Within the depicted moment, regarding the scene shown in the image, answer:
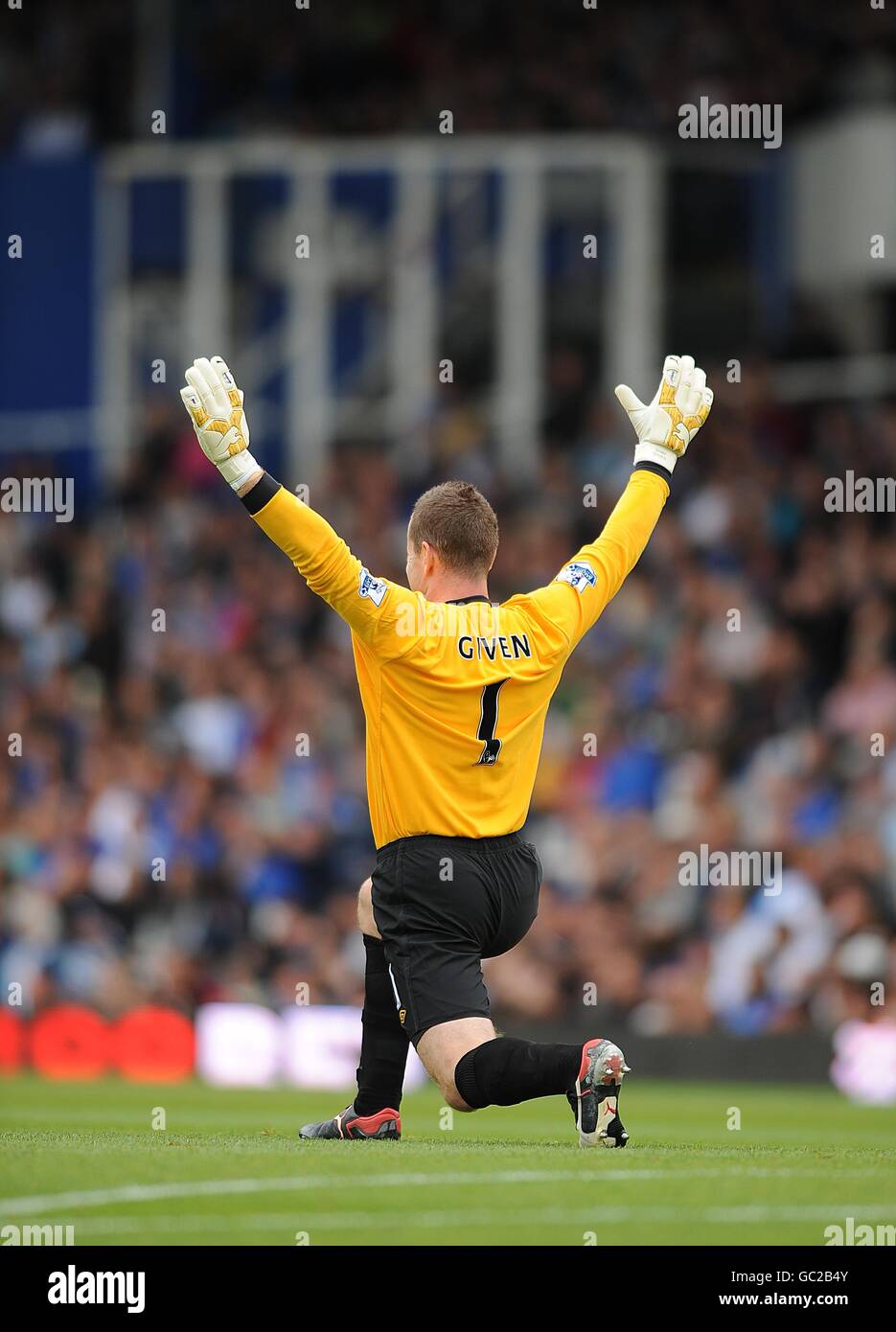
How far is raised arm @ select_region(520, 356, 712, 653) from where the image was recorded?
28.0ft

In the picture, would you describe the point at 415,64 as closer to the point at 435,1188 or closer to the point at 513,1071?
the point at 513,1071

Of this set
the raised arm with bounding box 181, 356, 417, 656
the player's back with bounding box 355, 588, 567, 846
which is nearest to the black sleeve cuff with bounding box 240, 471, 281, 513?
the raised arm with bounding box 181, 356, 417, 656

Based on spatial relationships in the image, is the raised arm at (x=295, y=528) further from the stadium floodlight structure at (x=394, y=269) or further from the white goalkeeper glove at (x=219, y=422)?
the stadium floodlight structure at (x=394, y=269)

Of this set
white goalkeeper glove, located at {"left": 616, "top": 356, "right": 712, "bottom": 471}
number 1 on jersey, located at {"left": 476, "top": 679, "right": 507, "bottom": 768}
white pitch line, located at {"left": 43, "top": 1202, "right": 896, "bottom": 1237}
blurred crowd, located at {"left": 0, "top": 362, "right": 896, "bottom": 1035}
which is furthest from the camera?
blurred crowd, located at {"left": 0, "top": 362, "right": 896, "bottom": 1035}

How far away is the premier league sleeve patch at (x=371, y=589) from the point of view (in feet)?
26.2

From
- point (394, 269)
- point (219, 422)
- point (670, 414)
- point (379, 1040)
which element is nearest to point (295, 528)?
point (219, 422)

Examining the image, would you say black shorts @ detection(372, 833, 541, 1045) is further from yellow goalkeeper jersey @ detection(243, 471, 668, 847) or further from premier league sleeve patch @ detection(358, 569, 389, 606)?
premier league sleeve patch @ detection(358, 569, 389, 606)

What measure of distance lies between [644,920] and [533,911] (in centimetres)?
870

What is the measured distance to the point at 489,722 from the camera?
832 cm

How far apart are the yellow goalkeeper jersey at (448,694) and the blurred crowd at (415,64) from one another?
1499cm

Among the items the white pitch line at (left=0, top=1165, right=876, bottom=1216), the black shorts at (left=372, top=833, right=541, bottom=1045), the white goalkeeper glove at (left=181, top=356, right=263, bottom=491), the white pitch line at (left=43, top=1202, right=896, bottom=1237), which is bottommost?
the white pitch line at (left=43, top=1202, right=896, bottom=1237)

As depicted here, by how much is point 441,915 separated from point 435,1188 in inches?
47.7

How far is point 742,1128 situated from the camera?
11.4m

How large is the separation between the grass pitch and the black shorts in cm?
54
